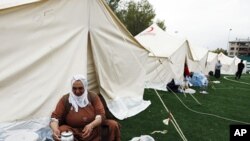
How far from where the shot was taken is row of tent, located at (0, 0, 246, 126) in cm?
483

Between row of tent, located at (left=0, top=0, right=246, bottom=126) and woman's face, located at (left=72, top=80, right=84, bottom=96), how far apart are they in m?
1.19

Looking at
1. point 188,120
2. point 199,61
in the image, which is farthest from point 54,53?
point 199,61

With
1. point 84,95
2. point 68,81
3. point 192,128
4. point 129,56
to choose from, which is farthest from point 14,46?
point 192,128

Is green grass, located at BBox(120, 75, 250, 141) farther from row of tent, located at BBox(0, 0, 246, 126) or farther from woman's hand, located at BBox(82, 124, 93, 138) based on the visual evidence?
woman's hand, located at BBox(82, 124, 93, 138)

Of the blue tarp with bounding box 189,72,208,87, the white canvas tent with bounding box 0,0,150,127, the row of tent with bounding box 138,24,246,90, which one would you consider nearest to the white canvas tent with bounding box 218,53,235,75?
the blue tarp with bounding box 189,72,208,87

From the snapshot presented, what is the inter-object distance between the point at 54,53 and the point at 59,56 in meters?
0.12

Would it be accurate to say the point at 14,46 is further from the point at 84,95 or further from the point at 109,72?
the point at 109,72

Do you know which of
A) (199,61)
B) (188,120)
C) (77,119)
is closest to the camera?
(77,119)

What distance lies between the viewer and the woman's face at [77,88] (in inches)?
160

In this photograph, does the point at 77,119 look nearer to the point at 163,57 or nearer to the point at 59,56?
the point at 59,56

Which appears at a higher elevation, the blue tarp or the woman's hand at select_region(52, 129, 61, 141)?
the woman's hand at select_region(52, 129, 61, 141)

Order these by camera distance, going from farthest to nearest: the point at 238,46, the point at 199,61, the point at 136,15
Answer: the point at 238,46, the point at 136,15, the point at 199,61

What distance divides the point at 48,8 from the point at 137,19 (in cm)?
3217

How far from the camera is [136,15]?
3728cm
